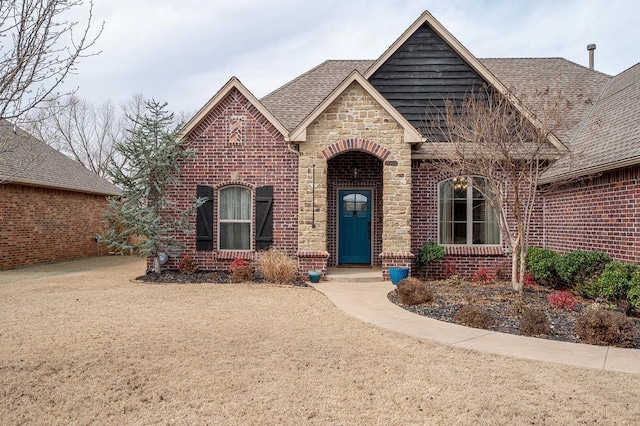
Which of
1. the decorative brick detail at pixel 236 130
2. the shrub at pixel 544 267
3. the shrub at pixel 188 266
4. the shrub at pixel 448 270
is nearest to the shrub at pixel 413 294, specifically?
the shrub at pixel 544 267

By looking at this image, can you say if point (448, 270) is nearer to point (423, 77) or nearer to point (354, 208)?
point (354, 208)

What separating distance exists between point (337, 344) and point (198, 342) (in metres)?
1.71

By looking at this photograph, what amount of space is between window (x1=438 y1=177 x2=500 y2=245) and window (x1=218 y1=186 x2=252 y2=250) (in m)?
5.10

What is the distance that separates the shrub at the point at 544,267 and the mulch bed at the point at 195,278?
5.24 metres

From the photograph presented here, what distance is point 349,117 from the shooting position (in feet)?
35.2

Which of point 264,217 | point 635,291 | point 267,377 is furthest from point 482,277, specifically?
point 267,377

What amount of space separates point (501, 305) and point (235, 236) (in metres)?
6.78

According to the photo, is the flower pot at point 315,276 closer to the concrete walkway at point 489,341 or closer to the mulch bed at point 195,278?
the mulch bed at point 195,278

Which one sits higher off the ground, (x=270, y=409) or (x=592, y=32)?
(x=592, y=32)

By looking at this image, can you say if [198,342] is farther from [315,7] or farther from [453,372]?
[315,7]

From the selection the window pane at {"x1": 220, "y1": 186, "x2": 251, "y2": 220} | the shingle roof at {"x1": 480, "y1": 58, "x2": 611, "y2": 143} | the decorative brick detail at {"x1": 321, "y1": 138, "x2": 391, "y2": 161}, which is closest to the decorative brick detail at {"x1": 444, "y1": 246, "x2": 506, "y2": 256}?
the decorative brick detail at {"x1": 321, "y1": 138, "x2": 391, "y2": 161}

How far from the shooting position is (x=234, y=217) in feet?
38.1

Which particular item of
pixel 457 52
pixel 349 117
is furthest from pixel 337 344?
pixel 457 52

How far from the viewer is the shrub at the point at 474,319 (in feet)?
20.3
